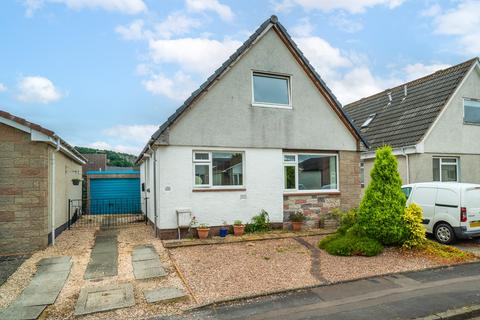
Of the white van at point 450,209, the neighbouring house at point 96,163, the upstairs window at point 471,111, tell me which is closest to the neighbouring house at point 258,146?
the white van at point 450,209

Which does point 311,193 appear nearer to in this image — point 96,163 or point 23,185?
point 23,185

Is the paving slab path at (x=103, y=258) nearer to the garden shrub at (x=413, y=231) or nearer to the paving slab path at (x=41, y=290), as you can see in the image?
the paving slab path at (x=41, y=290)

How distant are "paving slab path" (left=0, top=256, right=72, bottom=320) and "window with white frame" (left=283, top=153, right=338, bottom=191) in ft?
24.4

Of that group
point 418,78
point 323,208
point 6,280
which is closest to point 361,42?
point 323,208

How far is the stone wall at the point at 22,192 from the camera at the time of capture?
8250 millimetres

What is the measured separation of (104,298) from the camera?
532 cm

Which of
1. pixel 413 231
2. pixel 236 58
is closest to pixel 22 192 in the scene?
pixel 236 58

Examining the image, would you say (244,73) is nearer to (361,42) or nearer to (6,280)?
(361,42)

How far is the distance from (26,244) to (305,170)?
30.0 feet

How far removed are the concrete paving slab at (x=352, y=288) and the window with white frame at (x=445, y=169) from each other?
1029 cm

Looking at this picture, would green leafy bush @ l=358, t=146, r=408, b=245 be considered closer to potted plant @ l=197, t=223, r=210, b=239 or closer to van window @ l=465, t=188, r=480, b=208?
van window @ l=465, t=188, r=480, b=208

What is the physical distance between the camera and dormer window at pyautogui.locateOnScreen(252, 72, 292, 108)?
1115 cm

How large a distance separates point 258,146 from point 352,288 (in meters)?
5.99

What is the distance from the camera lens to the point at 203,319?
462cm
